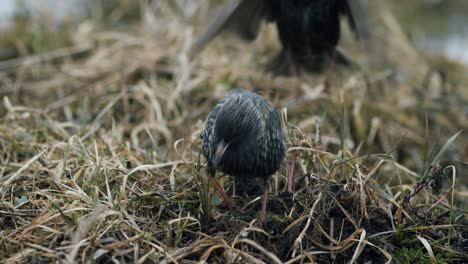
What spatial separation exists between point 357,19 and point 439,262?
217 cm

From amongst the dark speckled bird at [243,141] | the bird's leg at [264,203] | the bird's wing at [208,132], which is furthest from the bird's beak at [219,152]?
the bird's leg at [264,203]

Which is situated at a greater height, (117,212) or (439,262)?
(117,212)

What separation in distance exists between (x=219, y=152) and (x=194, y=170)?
31 cm

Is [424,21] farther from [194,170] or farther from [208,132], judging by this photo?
[194,170]

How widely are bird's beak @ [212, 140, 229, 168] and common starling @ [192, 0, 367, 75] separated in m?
1.79

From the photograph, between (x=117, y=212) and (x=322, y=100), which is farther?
(x=322, y=100)

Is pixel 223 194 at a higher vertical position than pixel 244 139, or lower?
lower

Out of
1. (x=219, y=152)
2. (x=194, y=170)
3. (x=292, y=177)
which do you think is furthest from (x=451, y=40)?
(x=219, y=152)

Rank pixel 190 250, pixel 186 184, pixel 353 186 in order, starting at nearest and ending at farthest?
pixel 190 250, pixel 353 186, pixel 186 184

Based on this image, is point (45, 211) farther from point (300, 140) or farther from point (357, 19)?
point (357, 19)

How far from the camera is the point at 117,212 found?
9.53 feet

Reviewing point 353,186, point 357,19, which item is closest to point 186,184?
point 353,186

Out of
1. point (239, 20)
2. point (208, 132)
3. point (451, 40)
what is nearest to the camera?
point (208, 132)

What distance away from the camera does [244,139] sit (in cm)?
302
